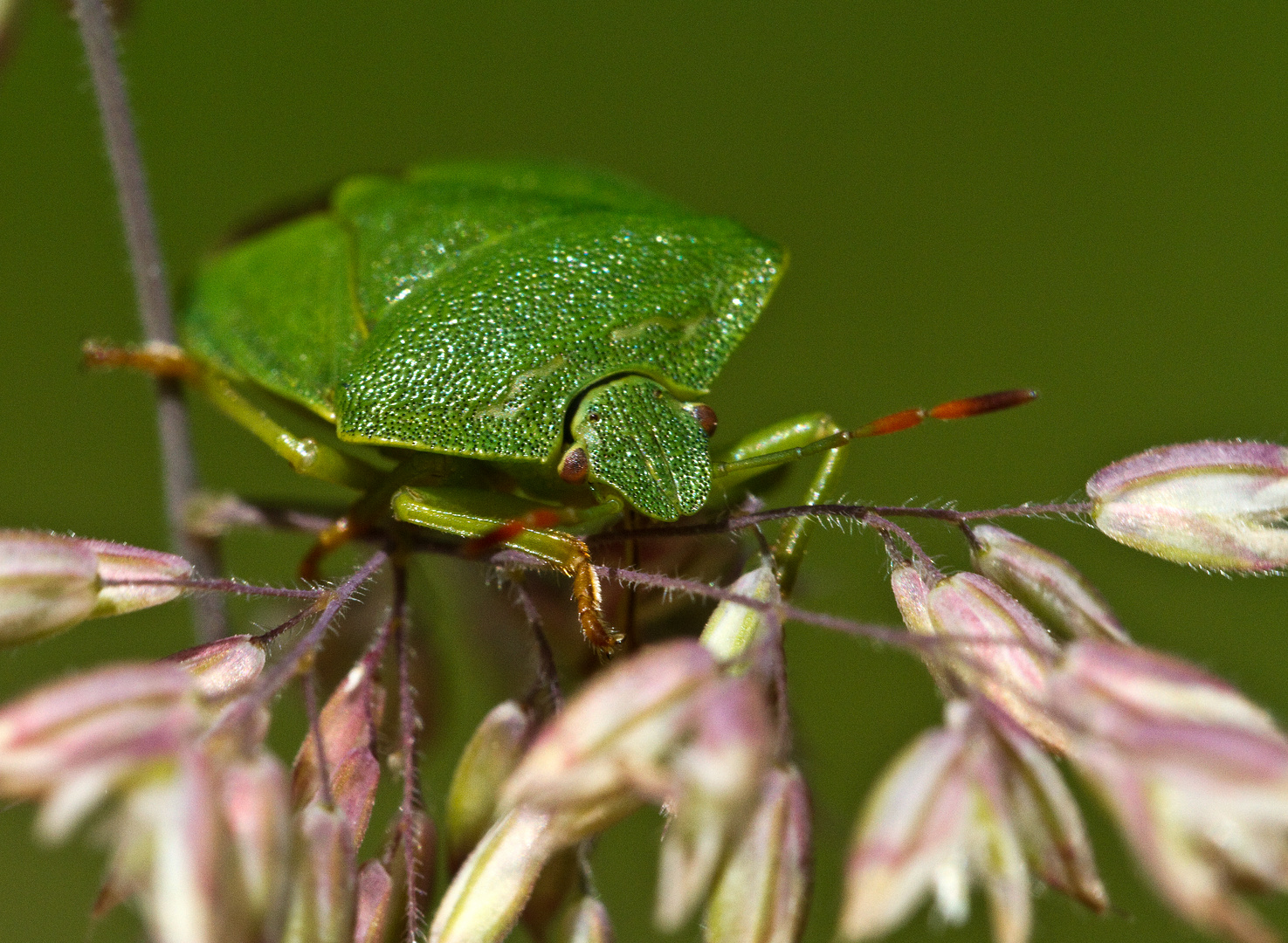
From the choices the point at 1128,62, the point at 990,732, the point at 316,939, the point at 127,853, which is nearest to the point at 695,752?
the point at 990,732

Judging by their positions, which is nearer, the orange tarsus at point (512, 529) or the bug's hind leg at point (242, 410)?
the orange tarsus at point (512, 529)

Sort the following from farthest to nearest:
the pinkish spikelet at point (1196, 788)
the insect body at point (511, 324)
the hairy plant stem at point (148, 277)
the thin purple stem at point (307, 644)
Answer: the hairy plant stem at point (148, 277) → the insect body at point (511, 324) → the thin purple stem at point (307, 644) → the pinkish spikelet at point (1196, 788)

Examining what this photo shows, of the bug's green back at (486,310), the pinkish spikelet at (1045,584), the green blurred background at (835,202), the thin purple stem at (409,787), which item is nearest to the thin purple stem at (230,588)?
the thin purple stem at (409,787)

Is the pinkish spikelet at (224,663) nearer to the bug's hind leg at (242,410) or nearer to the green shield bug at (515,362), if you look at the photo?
the green shield bug at (515,362)

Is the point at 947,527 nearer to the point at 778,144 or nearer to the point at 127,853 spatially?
the point at 127,853

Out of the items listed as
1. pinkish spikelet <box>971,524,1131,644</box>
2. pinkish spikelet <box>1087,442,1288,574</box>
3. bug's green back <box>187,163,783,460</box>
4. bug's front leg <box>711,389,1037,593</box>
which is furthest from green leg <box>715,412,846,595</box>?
pinkish spikelet <box>1087,442,1288,574</box>

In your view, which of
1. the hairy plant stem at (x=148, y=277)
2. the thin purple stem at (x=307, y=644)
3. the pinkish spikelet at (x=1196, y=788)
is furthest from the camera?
the hairy plant stem at (x=148, y=277)
